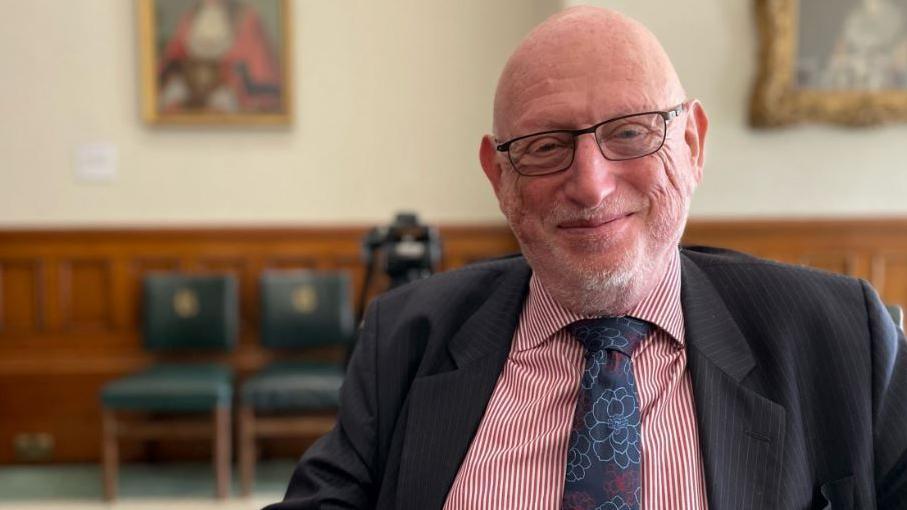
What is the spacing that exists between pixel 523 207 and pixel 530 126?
135 mm

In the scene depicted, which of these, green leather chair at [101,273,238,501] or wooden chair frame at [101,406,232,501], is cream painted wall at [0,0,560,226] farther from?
wooden chair frame at [101,406,232,501]

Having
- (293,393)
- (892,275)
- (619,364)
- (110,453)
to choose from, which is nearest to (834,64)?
(892,275)

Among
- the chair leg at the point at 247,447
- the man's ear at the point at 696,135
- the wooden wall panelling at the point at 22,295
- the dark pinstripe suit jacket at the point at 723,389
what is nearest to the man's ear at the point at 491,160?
the dark pinstripe suit jacket at the point at 723,389

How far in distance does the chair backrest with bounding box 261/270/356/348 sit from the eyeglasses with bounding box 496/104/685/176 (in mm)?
3109

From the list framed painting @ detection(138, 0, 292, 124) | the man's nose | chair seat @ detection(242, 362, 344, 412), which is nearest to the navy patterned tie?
the man's nose

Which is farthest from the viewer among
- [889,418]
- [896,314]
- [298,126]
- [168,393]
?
[298,126]

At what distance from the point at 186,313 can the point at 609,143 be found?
3.49 metres

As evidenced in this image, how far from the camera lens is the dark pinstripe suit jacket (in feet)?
3.81

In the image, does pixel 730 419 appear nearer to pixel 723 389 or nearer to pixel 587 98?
pixel 723 389

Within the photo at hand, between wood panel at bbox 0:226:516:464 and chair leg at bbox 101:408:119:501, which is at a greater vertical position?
wood panel at bbox 0:226:516:464

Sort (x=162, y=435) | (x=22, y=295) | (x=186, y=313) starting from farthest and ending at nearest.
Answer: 1. (x=22, y=295)
2. (x=186, y=313)
3. (x=162, y=435)

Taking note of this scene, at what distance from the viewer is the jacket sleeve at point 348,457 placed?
1314mm

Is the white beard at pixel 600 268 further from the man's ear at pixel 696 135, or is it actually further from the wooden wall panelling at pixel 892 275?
the wooden wall panelling at pixel 892 275

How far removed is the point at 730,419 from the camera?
1198mm
